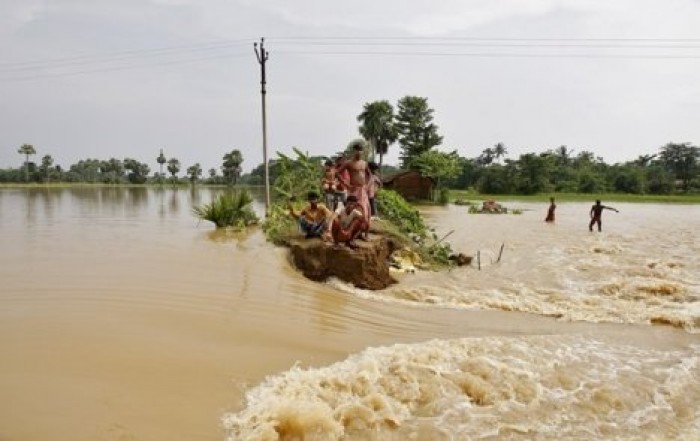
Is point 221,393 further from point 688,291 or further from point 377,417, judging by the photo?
point 688,291

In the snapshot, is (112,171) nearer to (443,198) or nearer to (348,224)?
(443,198)

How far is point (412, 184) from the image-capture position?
39.1 m

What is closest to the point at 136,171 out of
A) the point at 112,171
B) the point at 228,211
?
the point at 112,171

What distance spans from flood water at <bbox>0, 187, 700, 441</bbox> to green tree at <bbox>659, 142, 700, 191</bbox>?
6080cm

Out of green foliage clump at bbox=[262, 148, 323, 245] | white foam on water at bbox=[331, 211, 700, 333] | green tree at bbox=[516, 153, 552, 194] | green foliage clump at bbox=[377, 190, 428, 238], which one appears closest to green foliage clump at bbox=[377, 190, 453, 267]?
green foliage clump at bbox=[377, 190, 428, 238]

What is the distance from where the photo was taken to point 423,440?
3424 mm

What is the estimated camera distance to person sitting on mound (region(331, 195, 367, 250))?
838cm

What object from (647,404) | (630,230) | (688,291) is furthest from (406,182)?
(647,404)

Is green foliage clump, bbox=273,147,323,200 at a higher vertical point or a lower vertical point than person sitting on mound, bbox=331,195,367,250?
higher

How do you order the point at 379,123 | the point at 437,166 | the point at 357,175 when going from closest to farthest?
the point at 357,175 → the point at 437,166 → the point at 379,123

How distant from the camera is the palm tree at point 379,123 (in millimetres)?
48062

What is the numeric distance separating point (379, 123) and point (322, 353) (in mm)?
44821

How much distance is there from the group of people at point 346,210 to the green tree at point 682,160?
60.8 meters

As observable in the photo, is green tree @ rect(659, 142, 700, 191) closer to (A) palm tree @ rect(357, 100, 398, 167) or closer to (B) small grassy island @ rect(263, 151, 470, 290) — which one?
(A) palm tree @ rect(357, 100, 398, 167)
